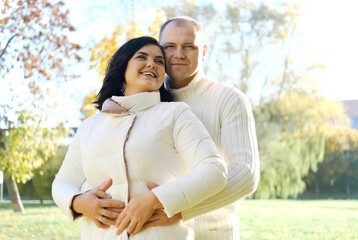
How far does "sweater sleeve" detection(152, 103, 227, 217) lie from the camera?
1.10m

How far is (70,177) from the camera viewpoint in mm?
1359

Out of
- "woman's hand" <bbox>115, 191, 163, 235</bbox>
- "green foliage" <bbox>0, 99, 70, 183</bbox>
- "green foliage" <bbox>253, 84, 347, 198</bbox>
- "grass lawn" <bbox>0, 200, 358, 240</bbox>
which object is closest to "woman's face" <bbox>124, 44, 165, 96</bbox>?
"woman's hand" <bbox>115, 191, 163, 235</bbox>

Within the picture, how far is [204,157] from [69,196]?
42 cm

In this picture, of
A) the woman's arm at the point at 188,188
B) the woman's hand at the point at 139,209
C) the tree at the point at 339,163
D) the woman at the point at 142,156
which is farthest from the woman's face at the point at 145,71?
the tree at the point at 339,163

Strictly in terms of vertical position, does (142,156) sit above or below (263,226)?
above

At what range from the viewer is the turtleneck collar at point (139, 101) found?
4.19 feet

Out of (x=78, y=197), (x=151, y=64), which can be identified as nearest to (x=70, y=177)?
(x=78, y=197)

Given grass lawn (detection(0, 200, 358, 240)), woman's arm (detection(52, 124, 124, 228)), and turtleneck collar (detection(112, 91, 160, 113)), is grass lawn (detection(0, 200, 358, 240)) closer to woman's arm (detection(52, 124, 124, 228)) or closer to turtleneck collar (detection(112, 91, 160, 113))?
woman's arm (detection(52, 124, 124, 228))

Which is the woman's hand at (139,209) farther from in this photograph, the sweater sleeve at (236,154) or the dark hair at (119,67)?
the dark hair at (119,67)

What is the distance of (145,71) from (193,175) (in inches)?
14.8

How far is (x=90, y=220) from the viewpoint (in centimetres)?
127

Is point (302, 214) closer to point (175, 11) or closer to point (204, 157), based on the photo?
point (175, 11)

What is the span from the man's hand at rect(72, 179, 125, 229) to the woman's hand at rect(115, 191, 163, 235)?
0.05 metres

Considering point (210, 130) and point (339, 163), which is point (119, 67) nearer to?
point (210, 130)
